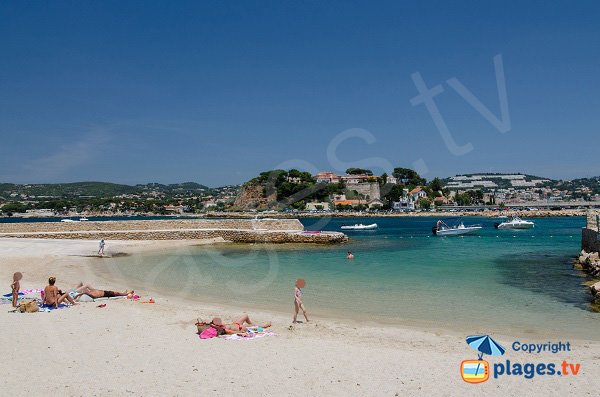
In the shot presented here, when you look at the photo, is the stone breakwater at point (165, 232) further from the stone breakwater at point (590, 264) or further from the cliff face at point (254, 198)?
the cliff face at point (254, 198)

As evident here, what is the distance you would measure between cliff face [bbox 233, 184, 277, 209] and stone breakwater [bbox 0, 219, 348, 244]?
9522 centimetres

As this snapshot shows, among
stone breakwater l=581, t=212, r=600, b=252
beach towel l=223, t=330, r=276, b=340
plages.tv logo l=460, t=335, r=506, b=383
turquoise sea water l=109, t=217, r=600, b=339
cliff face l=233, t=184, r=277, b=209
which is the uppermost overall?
cliff face l=233, t=184, r=277, b=209

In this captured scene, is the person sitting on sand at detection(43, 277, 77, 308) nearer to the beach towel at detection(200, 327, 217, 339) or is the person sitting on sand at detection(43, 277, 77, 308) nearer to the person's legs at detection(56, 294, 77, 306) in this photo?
the person's legs at detection(56, 294, 77, 306)

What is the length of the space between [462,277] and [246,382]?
13.2 metres

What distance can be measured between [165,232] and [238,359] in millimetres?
29042

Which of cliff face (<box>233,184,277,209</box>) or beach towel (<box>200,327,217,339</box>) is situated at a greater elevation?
cliff face (<box>233,184,277,209</box>)

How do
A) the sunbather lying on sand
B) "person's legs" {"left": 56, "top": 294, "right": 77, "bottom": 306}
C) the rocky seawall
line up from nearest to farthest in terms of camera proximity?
1. the sunbather lying on sand
2. "person's legs" {"left": 56, "top": 294, "right": 77, "bottom": 306}
3. the rocky seawall

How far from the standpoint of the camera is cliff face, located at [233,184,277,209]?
5354 inches

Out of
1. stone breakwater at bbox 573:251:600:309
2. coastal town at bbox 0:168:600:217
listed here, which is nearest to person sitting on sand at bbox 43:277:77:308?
stone breakwater at bbox 573:251:600:309

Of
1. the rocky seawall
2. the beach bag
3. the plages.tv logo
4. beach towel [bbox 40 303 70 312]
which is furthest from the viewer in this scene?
the rocky seawall

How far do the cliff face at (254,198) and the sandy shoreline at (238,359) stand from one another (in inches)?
4881

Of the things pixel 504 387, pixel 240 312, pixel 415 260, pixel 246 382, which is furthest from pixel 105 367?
pixel 415 260

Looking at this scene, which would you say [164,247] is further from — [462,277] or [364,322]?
[364,322]

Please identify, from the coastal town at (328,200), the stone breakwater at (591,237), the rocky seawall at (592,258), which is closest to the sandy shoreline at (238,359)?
the rocky seawall at (592,258)
